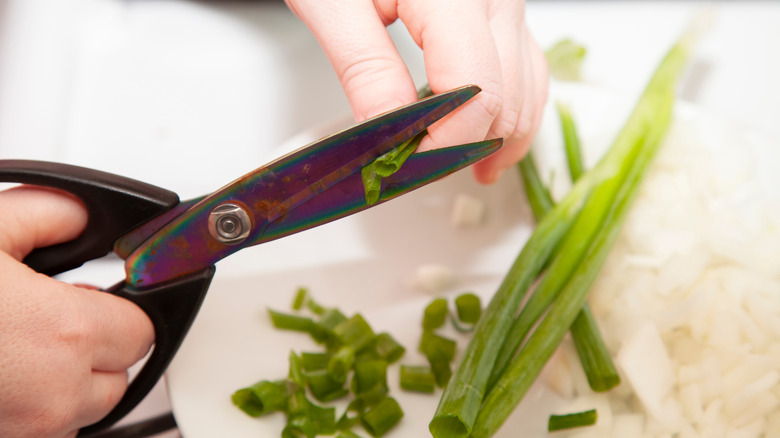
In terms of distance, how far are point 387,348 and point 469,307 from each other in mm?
146

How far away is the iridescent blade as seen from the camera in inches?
29.0

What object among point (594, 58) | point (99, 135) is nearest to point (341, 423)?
point (99, 135)

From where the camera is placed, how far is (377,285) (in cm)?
108

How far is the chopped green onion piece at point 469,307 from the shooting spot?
3.34ft

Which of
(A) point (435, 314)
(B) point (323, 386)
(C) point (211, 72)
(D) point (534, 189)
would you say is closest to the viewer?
(B) point (323, 386)

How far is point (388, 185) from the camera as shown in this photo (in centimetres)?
77

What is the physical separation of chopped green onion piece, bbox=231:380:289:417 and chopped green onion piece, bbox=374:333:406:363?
16cm

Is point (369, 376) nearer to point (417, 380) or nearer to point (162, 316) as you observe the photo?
point (417, 380)

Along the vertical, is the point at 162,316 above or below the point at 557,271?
above

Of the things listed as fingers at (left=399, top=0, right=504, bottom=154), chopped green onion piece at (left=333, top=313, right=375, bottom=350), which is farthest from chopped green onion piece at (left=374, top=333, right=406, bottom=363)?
fingers at (left=399, top=0, right=504, bottom=154)

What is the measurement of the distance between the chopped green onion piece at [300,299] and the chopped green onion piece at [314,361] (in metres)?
0.09

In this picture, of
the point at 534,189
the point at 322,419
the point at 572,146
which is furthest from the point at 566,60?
the point at 322,419

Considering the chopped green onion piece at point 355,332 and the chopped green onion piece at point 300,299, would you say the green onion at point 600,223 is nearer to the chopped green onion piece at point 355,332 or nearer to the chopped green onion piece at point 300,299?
the chopped green onion piece at point 355,332

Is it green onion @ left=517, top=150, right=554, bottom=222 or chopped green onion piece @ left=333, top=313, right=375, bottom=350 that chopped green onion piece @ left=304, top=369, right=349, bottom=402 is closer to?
chopped green onion piece @ left=333, top=313, right=375, bottom=350
